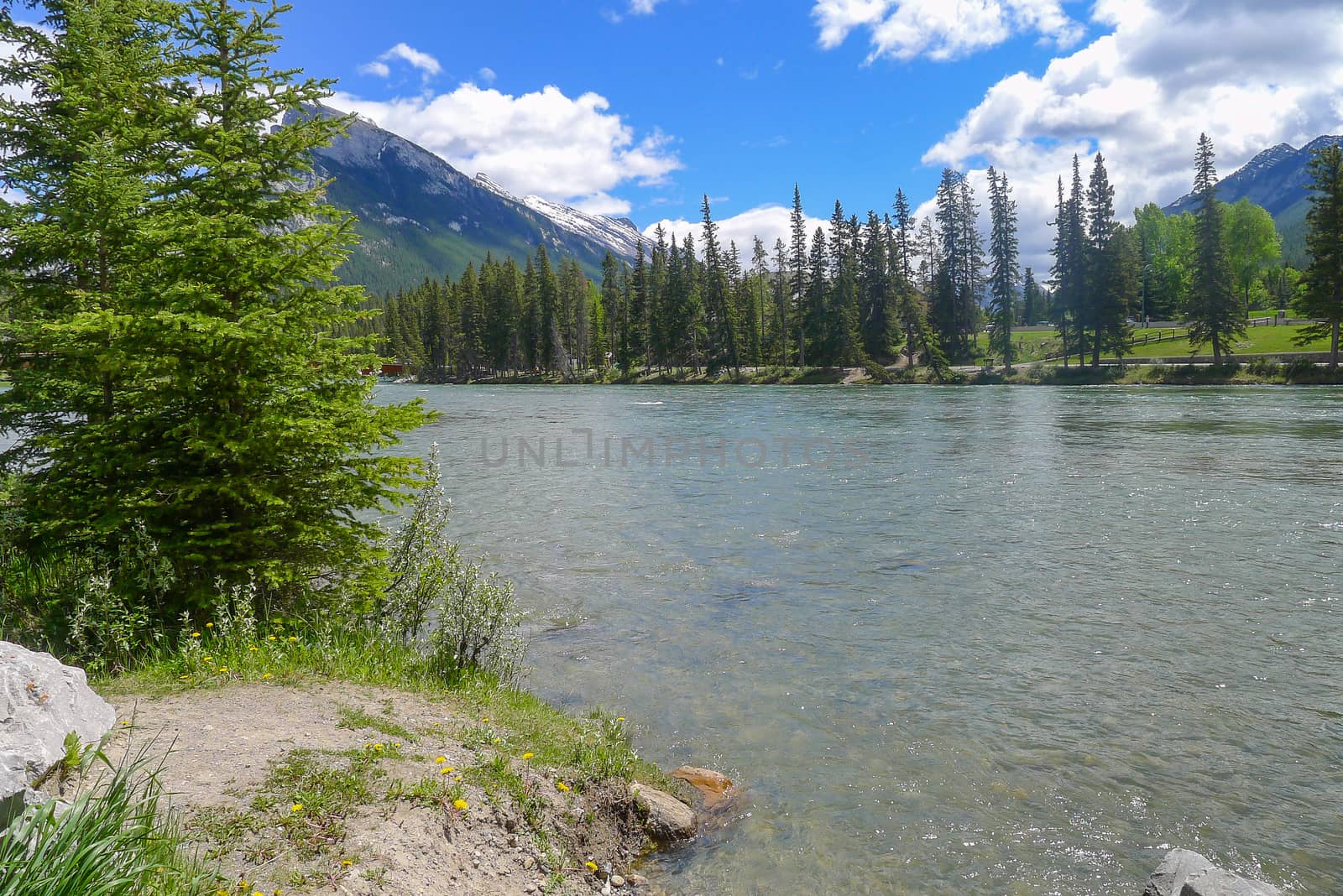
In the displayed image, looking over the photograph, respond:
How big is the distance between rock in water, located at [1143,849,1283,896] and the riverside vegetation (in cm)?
381

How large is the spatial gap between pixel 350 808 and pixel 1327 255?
71.2 metres

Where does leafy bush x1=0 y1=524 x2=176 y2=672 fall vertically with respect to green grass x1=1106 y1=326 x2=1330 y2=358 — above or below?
below

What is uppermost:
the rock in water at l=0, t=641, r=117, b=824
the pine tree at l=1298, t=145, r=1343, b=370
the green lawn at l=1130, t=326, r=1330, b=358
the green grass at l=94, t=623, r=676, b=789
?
the pine tree at l=1298, t=145, r=1343, b=370

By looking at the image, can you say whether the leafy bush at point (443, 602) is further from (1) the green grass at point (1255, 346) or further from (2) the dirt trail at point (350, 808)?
(1) the green grass at point (1255, 346)

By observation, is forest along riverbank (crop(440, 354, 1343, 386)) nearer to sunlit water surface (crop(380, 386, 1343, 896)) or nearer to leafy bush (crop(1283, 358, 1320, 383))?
leafy bush (crop(1283, 358, 1320, 383))

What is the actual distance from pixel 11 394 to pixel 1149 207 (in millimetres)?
137330

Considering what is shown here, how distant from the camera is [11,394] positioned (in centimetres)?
961

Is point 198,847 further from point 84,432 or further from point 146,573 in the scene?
point 84,432

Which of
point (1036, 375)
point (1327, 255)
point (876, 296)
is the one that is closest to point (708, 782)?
point (1327, 255)

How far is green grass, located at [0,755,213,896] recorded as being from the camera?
3033 mm

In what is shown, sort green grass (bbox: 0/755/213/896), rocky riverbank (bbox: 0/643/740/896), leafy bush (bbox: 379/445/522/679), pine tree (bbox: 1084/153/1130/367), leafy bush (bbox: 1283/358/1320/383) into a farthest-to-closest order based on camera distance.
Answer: pine tree (bbox: 1084/153/1130/367) → leafy bush (bbox: 1283/358/1320/383) → leafy bush (bbox: 379/445/522/679) → rocky riverbank (bbox: 0/643/740/896) → green grass (bbox: 0/755/213/896)

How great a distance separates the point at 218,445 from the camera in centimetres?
788

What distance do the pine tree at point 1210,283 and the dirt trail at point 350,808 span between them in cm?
6763

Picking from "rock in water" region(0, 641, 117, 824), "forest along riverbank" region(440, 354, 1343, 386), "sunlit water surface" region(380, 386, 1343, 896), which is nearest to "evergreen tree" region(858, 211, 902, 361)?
"forest along riverbank" region(440, 354, 1343, 386)
